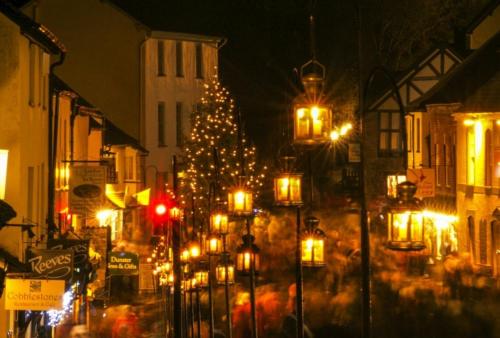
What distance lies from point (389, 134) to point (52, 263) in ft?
140

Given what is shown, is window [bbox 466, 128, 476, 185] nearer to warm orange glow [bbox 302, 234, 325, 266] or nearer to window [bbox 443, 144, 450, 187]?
window [bbox 443, 144, 450, 187]

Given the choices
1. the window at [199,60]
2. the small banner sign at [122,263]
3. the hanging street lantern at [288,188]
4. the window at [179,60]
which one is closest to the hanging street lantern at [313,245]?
the hanging street lantern at [288,188]

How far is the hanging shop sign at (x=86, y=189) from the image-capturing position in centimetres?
3334

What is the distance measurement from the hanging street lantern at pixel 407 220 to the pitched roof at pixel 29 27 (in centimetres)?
1227

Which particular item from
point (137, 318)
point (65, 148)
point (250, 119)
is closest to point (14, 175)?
point (65, 148)

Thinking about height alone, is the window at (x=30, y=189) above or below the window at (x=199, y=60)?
below

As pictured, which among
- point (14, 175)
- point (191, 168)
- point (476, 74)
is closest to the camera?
point (14, 175)

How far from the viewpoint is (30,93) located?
27.3 metres

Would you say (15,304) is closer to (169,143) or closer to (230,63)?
(169,143)

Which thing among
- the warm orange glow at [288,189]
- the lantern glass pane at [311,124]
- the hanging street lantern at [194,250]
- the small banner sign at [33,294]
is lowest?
the small banner sign at [33,294]

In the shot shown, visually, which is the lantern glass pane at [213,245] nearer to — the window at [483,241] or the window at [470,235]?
the window at [483,241]

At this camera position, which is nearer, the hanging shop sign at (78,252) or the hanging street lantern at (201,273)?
the hanging shop sign at (78,252)

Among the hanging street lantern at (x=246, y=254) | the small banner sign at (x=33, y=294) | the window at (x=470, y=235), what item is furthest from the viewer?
the window at (x=470, y=235)

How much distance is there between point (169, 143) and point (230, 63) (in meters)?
8.97
